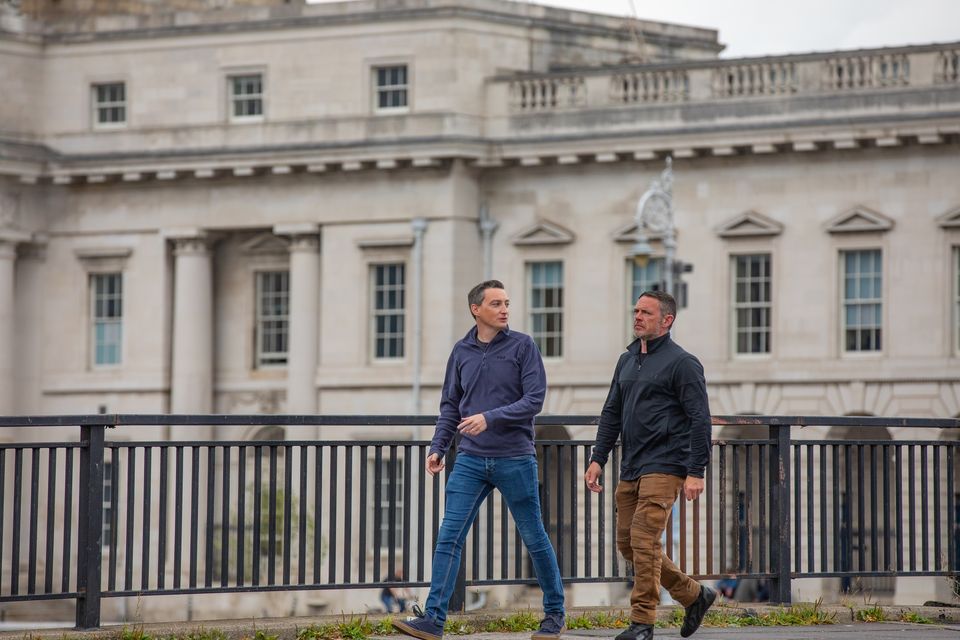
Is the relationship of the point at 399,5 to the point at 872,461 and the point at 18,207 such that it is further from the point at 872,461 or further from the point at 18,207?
the point at 872,461

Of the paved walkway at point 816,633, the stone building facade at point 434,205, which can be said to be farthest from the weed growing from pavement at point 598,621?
the stone building facade at point 434,205

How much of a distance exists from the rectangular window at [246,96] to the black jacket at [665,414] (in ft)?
→ 137

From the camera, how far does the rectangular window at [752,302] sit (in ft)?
161

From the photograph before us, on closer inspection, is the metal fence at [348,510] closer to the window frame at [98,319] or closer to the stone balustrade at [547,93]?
the stone balustrade at [547,93]

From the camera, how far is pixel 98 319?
56.0 m

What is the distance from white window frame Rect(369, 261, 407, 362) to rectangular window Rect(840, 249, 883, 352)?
36.2ft

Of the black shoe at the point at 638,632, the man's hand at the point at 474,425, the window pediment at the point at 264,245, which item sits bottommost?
the black shoe at the point at 638,632

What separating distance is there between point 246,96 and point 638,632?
42536 mm

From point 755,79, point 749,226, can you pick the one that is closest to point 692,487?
point 749,226

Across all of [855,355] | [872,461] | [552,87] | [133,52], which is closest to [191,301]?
[133,52]

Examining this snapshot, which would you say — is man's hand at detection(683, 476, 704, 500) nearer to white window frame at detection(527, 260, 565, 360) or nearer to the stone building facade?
the stone building facade

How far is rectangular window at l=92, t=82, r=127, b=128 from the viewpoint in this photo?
5556cm

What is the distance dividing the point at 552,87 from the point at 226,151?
28.1 feet

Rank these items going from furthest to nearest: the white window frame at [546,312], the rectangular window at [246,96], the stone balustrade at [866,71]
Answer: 1. the rectangular window at [246,96]
2. the white window frame at [546,312]
3. the stone balustrade at [866,71]
